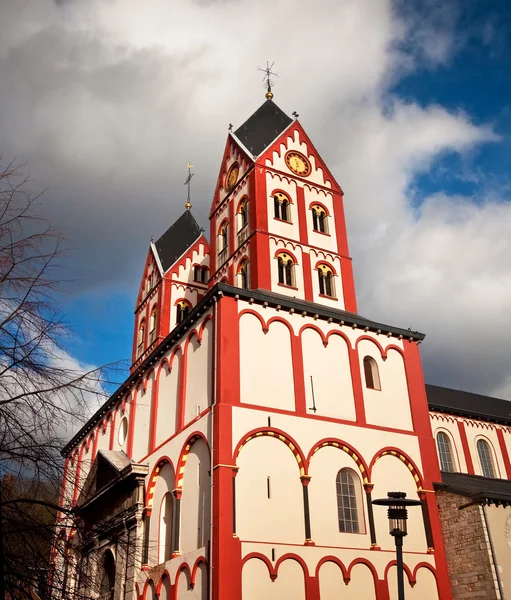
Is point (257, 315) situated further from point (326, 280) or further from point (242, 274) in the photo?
point (326, 280)

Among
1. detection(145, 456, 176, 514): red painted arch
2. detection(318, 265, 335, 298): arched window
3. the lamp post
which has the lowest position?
the lamp post

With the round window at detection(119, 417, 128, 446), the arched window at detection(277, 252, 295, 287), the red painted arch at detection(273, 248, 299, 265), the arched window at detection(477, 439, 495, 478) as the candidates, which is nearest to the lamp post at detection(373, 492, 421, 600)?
the arched window at detection(277, 252, 295, 287)

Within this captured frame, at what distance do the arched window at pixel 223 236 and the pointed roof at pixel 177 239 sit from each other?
8.56 metres

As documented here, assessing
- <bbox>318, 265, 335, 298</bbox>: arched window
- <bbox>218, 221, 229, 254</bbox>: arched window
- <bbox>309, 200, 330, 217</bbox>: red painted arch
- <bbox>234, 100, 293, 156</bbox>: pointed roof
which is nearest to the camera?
<bbox>318, 265, 335, 298</bbox>: arched window

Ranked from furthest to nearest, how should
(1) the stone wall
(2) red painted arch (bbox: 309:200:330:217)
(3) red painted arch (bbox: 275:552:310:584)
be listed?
(2) red painted arch (bbox: 309:200:330:217) → (1) the stone wall → (3) red painted arch (bbox: 275:552:310:584)

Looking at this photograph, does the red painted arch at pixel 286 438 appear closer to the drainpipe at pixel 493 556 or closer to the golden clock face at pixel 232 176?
the drainpipe at pixel 493 556

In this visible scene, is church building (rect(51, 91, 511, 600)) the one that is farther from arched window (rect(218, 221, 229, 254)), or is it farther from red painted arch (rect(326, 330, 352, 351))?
arched window (rect(218, 221, 229, 254))

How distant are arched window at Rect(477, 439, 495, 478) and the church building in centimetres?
418

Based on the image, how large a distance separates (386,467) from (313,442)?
11.1 ft

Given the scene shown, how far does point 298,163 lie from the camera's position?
103 ft

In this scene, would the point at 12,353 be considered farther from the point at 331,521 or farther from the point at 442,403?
the point at 442,403

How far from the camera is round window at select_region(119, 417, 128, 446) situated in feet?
94.7

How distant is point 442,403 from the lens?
35781 millimetres

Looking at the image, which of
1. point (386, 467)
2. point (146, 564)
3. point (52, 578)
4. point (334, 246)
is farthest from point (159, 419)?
point (52, 578)
